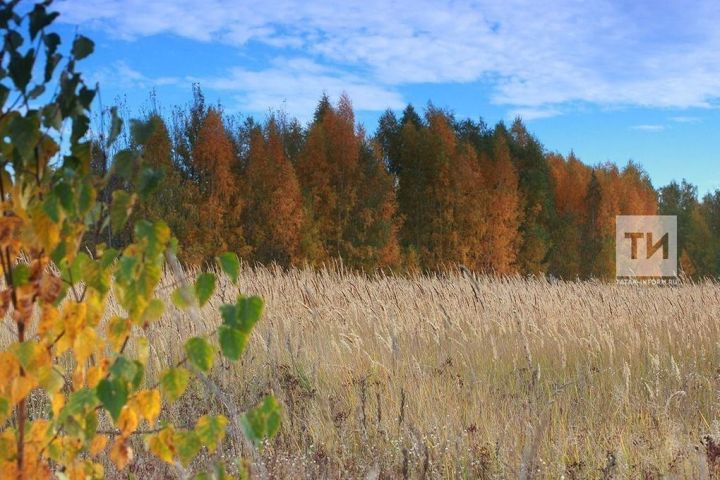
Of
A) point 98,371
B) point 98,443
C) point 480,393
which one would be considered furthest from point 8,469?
point 480,393

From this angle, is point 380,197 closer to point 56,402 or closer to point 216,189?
point 216,189

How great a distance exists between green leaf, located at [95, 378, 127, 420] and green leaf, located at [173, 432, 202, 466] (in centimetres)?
26

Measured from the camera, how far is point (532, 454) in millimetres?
3258

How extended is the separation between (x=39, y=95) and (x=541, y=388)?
4.32 meters

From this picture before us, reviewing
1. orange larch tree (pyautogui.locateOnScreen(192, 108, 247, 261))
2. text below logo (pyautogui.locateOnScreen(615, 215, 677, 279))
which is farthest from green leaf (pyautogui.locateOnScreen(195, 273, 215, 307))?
text below logo (pyautogui.locateOnScreen(615, 215, 677, 279))

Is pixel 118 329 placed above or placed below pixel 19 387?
above

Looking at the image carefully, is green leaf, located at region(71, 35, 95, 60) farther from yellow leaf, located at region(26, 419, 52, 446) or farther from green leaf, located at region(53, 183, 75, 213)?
yellow leaf, located at region(26, 419, 52, 446)

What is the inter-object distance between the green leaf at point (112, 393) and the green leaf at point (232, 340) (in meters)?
0.22

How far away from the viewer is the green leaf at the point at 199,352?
4.97 feet

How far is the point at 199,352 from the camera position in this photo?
153cm

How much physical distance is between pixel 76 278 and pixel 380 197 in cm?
2050

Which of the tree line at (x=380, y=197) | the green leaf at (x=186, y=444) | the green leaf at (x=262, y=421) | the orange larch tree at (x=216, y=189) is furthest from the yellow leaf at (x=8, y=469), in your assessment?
the orange larch tree at (x=216, y=189)

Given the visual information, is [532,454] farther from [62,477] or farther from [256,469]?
[62,477]

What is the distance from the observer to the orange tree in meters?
1.49
